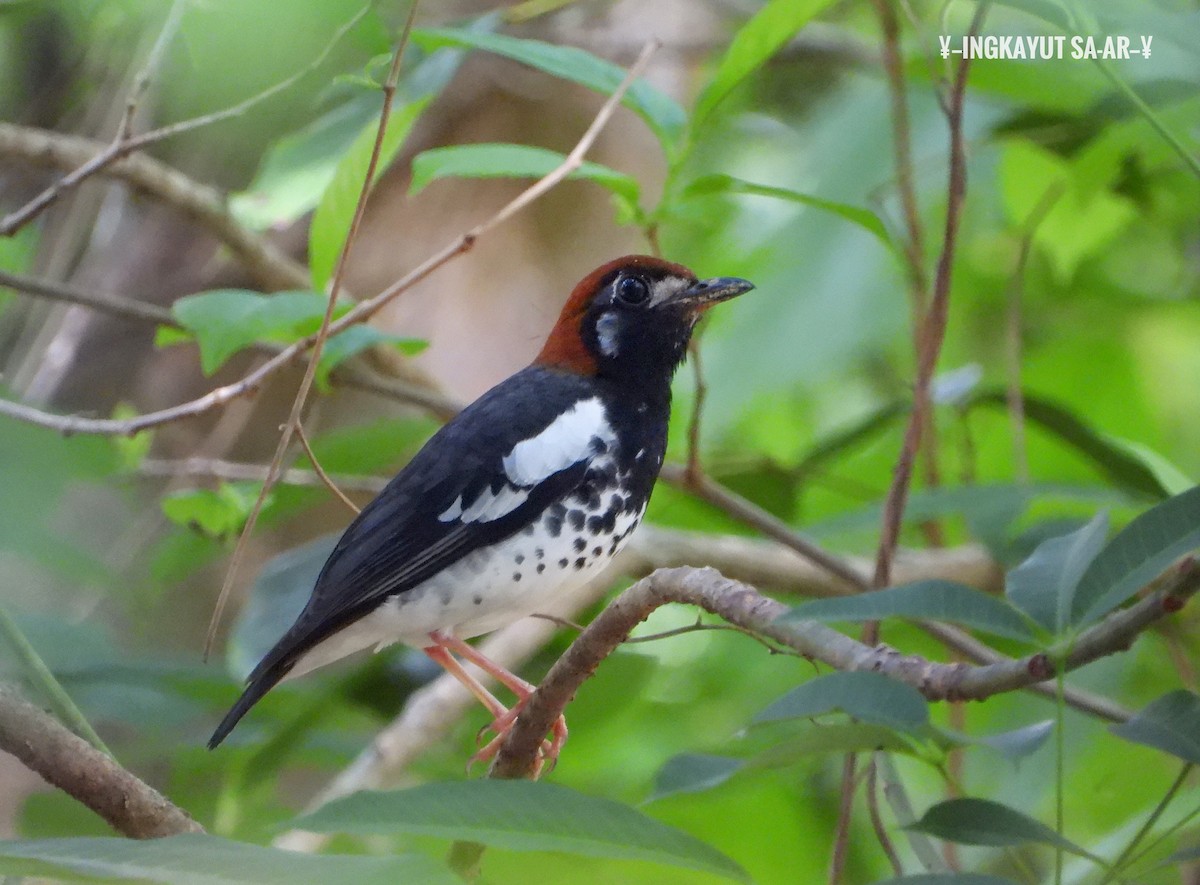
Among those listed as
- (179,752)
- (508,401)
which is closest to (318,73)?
(508,401)

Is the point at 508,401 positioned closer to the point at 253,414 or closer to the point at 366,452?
the point at 366,452

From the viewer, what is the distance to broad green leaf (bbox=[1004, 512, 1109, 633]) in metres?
1.31

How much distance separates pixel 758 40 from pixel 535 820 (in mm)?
1662

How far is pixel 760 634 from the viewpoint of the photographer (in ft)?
5.50

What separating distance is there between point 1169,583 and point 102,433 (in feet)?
6.29

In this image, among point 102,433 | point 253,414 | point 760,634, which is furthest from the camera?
point 253,414

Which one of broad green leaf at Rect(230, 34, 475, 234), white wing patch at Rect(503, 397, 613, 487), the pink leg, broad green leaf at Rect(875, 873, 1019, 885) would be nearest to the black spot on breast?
white wing patch at Rect(503, 397, 613, 487)

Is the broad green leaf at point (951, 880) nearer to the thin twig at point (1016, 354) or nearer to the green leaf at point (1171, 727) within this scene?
the green leaf at point (1171, 727)

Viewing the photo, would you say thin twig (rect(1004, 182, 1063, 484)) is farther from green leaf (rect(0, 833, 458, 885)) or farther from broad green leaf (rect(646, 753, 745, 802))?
green leaf (rect(0, 833, 458, 885))

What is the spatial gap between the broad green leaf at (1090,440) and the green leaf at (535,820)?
179cm

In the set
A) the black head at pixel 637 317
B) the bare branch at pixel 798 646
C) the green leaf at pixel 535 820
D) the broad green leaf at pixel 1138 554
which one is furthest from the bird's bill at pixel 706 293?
the green leaf at pixel 535 820

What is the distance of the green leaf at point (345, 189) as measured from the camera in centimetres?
264

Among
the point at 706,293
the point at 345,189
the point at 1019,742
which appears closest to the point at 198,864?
the point at 1019,742

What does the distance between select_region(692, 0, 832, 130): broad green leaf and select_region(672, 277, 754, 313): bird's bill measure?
42 centimetres
